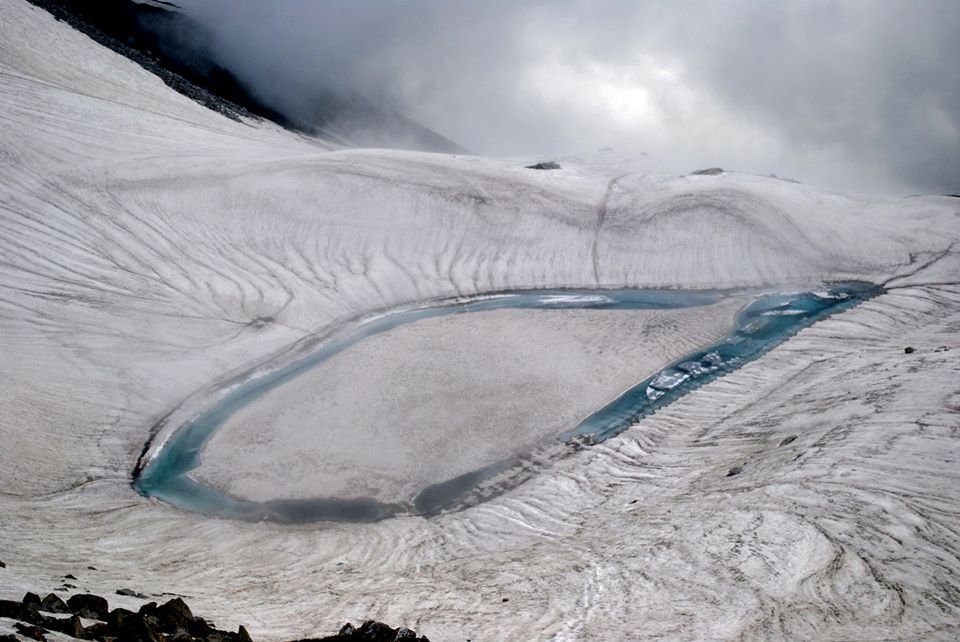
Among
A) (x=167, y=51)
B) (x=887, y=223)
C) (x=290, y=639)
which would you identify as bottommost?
(x=290, y=639)

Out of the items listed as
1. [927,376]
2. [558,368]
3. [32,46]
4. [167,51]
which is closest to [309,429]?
[558,368]

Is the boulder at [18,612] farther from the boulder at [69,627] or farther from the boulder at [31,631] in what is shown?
the boulder at [31,631]

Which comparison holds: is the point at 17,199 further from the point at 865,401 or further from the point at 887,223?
the point at 887,223

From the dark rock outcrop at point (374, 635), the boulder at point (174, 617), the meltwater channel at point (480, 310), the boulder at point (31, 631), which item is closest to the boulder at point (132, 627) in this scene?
the boulder at point (174, 617)

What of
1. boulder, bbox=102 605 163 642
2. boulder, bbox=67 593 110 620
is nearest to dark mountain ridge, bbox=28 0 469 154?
boulder, bbox=67 593 110 620

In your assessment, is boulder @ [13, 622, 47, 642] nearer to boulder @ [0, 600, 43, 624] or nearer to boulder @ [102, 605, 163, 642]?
boulder @ [0, 600, 43, 624]

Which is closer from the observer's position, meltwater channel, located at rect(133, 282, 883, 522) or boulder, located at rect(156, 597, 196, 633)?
boulder, located at rect(156, 597, 196, 633)

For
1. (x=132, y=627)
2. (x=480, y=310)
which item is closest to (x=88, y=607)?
(x=132, y=627)

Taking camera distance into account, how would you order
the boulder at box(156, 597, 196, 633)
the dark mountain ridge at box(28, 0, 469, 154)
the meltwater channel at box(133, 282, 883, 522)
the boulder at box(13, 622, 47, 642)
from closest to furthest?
the boulder at box(13, 622, 47, 642), the boulder at box(156, 597, 196, 633), the meltwater channel at box(133, 282, 883, 522), the dark mountain ridge at box(28, 0, 469, 154)
